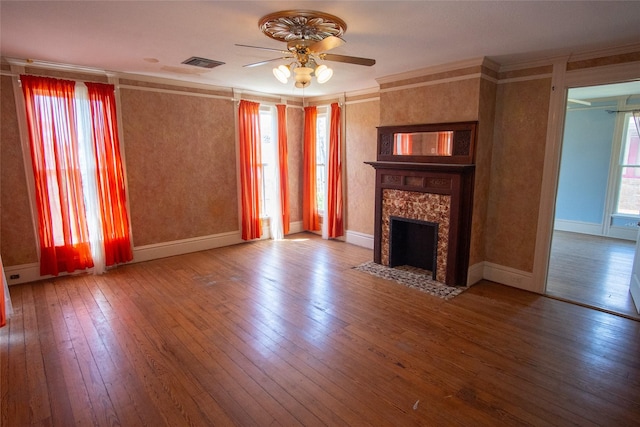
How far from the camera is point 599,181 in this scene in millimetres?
6648

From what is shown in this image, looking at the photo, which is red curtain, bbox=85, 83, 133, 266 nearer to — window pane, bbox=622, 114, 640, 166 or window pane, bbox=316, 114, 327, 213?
window pane, bbox=316, 114, 327, 213

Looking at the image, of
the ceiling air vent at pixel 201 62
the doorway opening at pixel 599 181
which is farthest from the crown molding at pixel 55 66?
the doorway opening at pixel 599 181

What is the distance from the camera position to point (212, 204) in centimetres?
578

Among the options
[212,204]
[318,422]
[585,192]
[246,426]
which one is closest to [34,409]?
[246,426]

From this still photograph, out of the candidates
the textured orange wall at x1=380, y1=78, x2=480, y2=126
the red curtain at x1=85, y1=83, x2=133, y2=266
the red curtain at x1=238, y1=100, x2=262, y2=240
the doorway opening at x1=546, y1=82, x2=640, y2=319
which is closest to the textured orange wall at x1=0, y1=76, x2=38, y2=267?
the red curtain at x1=85, y1=83, x2=133, y2=266

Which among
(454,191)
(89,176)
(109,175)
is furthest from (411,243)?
(89,176)

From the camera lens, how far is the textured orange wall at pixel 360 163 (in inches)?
221

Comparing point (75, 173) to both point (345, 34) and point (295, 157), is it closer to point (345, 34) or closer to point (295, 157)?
point (295, 157)

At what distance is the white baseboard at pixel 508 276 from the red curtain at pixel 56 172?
527 centimetres

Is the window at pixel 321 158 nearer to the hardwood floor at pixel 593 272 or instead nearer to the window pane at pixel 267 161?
the window pane at pixel 267 161

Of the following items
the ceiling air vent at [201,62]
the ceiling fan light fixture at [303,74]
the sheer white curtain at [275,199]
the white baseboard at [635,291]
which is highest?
the ceiling air vent at [201,62]

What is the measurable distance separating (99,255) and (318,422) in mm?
3951

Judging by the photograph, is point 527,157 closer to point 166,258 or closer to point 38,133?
point 166,258

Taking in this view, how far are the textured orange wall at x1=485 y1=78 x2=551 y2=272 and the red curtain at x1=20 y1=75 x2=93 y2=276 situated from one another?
5260mm
